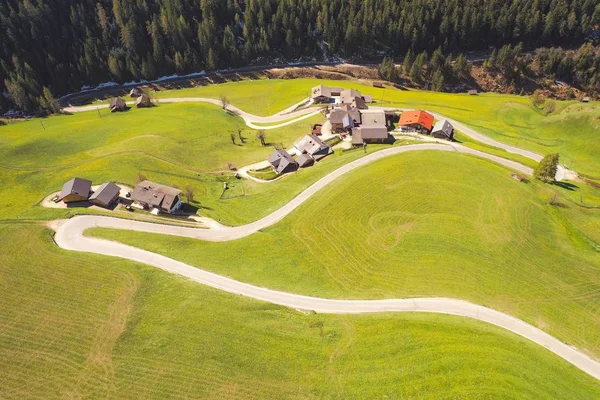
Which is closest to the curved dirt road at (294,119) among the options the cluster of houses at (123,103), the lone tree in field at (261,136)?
the lone tree in field at (261,136)

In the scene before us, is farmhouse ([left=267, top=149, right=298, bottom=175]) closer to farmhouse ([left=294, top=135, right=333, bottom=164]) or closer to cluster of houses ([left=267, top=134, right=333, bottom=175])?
cluster of houses ([left=267, top=134, right=333, bottom=175])

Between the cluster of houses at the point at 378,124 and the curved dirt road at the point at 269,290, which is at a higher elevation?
the cluster of houses at the point at 378,124

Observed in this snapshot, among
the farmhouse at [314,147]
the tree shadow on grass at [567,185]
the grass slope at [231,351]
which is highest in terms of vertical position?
the farmhouse at [314,147]

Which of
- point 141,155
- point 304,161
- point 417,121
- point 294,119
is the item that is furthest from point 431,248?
point 294,119

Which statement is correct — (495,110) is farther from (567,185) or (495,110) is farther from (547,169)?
(547,169)

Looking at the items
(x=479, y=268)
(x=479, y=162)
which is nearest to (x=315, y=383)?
(x=479, y=268)

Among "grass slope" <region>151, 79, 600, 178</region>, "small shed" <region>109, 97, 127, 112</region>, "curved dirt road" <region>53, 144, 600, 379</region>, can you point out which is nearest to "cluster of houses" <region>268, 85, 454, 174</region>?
"curved dirt road" <region>53, 144, 600, 379</region>

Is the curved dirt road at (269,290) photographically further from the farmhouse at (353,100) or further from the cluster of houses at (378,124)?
the farmhouse at (353,100)
